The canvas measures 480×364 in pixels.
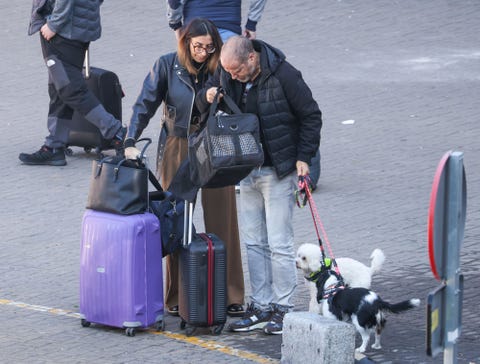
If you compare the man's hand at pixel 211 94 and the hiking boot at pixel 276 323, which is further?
the hiking boot at pixel 276 323

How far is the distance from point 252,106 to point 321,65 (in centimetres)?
818

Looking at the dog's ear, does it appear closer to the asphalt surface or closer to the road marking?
the asphalt surface

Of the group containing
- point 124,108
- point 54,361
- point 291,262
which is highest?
point 124,108

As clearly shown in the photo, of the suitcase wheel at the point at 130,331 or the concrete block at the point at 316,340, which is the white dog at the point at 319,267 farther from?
the suitcase wheel at the point at 130,331

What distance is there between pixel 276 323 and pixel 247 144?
1224mm

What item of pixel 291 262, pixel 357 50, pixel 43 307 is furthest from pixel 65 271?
pixel 357 50

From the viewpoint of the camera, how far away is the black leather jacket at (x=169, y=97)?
755 centimetres

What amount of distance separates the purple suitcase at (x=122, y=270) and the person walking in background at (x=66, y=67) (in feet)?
13.2

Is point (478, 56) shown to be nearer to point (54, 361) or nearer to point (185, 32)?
point (185, 32)

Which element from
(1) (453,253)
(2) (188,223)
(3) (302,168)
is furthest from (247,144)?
(1) (453,253)

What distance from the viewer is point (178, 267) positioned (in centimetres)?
761

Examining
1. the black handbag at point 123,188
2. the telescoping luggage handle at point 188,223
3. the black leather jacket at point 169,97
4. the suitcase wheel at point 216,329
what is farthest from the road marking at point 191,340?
the black leather jacket at point 169,97

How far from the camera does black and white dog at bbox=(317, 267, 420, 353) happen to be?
676 cm

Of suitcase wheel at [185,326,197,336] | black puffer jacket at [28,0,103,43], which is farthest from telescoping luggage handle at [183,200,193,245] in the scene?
black puffer jacket at [28,0,103,43]
